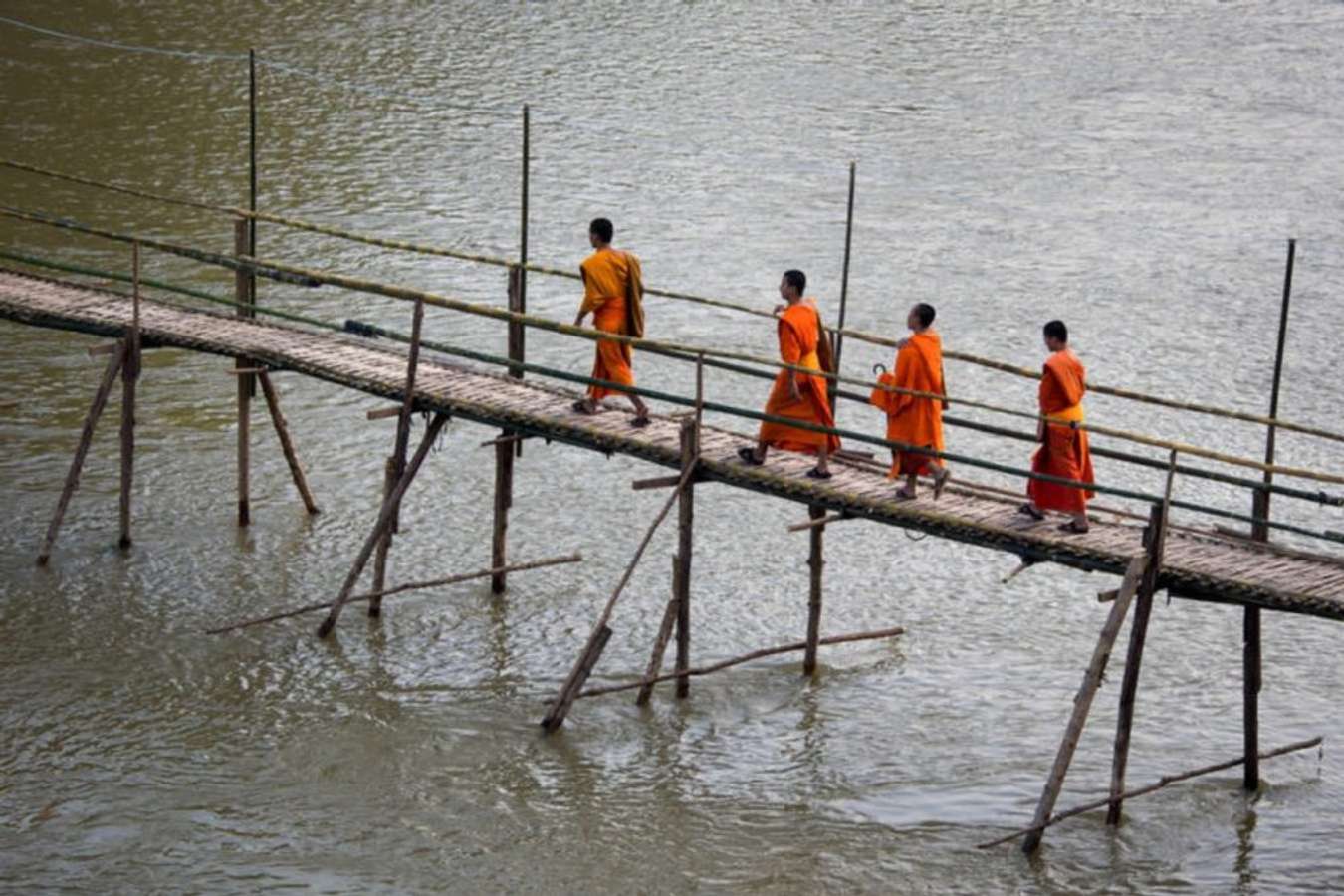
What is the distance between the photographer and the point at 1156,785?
41.3 feet

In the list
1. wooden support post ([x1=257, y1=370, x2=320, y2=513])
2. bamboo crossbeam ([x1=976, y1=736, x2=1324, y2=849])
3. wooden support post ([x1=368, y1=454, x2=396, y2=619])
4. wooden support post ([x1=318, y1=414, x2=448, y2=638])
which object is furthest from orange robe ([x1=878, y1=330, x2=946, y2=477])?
wooden support post ([x1=257, y1=370, x2=320, y2=513])

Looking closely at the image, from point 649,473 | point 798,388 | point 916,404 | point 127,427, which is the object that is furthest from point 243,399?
point 916,404

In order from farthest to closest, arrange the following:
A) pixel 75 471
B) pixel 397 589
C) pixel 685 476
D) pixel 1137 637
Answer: pixel 75 471
pixel 397 589
pixel 685 476
pixel 1137 637

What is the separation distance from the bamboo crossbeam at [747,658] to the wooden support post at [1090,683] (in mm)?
2422

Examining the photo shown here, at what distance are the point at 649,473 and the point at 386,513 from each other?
383cm

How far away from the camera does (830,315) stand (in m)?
20.7

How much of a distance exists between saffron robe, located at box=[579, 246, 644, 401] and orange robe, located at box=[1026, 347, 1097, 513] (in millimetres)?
2619

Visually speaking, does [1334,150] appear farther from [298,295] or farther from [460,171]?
[298,295]

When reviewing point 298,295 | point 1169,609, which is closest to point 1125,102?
point 298,295

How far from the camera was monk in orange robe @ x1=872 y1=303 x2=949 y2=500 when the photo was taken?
506 inches

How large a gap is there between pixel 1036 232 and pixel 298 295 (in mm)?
7093

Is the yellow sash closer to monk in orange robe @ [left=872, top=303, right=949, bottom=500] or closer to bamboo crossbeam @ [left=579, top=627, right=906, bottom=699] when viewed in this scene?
monk in orange robe @ [left=872, top=303, right=949, bottom=500]

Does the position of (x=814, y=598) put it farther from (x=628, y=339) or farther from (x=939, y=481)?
(x=628, y=339)

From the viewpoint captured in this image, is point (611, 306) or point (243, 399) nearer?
point (611, 306)
